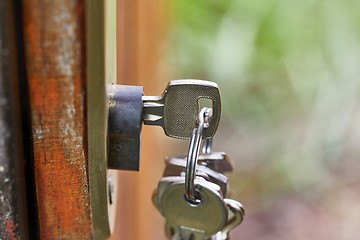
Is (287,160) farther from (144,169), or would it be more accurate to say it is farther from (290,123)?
(144,169)

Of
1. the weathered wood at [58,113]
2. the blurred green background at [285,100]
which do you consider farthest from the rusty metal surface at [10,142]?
the blurred green background at [285,100]

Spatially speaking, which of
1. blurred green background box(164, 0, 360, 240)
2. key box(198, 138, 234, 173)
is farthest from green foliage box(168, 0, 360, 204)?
key box(198, 138, 234, 173)

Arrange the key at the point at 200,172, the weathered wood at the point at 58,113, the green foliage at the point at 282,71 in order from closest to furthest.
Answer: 1. the weathered wood at the point at 58,113
2. the key at the point at 200,172
3. the green foliage at the point at 282,71

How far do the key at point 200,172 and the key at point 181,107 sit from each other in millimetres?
30

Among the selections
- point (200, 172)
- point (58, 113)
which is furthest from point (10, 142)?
point (200, 172)

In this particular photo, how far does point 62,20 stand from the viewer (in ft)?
0.87

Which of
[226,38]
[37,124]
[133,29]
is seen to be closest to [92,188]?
[37,124]

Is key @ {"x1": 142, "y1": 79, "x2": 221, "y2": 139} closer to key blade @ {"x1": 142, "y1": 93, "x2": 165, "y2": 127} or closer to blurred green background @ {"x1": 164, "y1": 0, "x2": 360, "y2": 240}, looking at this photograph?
key blade @ {"x1": 142, "y1": 93, "x2": 165, "y2": 127}

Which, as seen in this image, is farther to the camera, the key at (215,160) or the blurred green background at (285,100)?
the blurred green background at (285,100)

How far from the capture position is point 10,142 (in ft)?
0.95

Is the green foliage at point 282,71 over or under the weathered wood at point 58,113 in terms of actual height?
under

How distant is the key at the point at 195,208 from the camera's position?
36cm

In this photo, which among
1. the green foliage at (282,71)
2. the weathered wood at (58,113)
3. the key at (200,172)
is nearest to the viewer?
the weathered wood at (58,113)

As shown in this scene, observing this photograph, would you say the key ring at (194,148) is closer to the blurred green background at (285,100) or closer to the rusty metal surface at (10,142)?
the rusty metal surface at (10,142)
